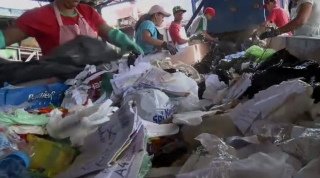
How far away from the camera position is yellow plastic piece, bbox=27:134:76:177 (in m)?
1.04

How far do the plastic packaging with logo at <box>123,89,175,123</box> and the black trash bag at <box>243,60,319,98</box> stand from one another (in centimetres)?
28

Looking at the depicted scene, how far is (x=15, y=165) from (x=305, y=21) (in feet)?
7.80

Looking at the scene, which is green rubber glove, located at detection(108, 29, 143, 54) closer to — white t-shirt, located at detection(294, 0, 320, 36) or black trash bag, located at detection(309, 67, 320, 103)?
black trash bag, located at detection(309, 67, 320, 103)

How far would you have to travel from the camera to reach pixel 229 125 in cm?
119

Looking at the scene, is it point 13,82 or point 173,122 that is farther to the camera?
point 13,82

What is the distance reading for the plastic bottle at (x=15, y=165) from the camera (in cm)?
93

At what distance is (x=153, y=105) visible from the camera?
4.71 ft

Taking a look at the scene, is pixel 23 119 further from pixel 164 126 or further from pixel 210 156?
pixel 210 156

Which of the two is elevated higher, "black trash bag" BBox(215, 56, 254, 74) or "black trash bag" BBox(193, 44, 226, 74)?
"black trash bag" BBox(215, 56, 254, 74)

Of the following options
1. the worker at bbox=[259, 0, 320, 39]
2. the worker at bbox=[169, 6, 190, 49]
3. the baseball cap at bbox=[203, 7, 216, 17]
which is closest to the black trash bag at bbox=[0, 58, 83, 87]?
the worker at bbox=[259, 0, 320, 39]

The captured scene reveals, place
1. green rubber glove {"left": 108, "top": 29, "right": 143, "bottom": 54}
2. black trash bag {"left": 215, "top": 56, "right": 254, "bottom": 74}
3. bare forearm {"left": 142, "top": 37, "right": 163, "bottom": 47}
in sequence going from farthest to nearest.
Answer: bare forearm {"left": 142, "top": 37, "right": 163, "bottom": 47} → green rubber glove {"left": 108, "top": 29, "right": 143, "bottom": 54} → black trash bag {"left": 215, "top": 56, "right": 254, "bottom": 74}

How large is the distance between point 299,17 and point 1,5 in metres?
5.91

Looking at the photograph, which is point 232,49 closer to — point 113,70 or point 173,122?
point 113,70

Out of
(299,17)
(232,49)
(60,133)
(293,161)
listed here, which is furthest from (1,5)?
(293,161)
